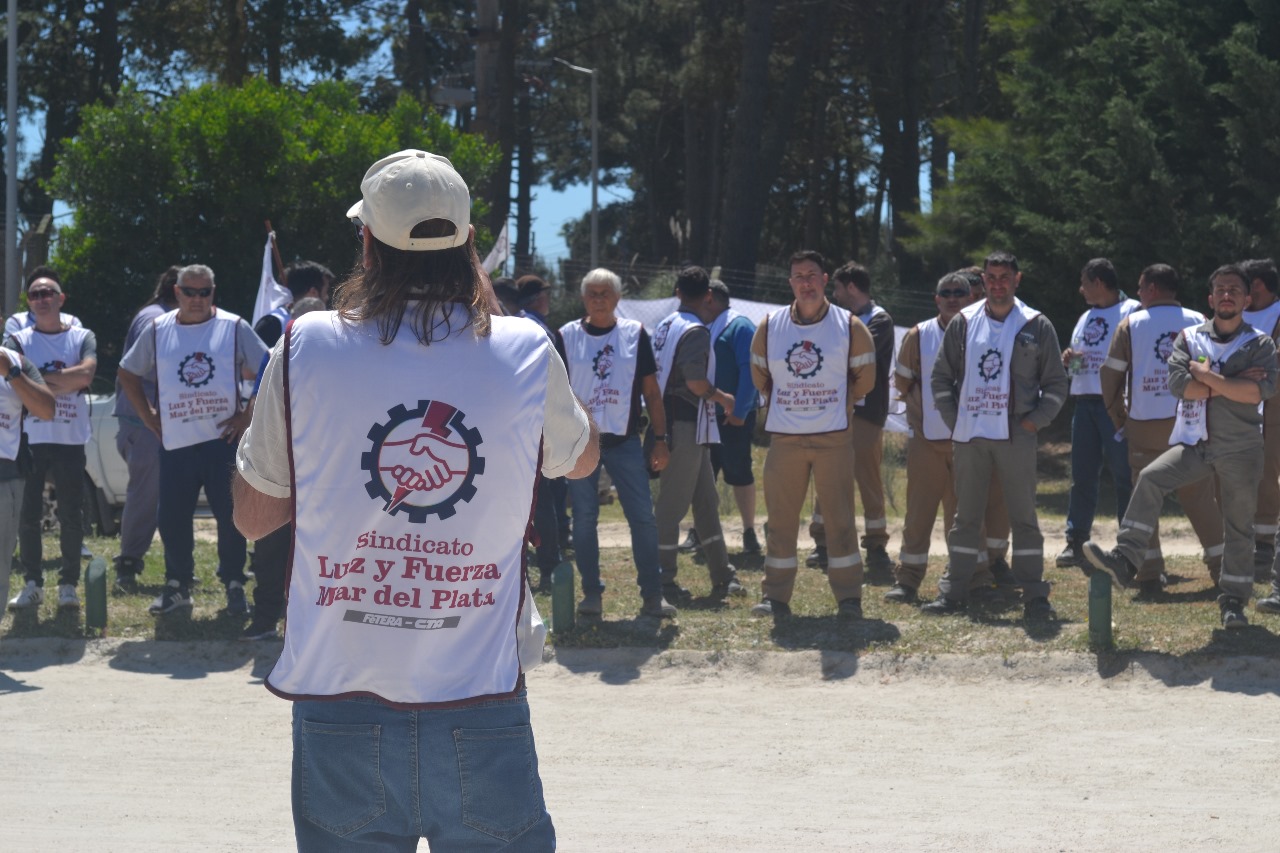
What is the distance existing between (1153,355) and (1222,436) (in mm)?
1657

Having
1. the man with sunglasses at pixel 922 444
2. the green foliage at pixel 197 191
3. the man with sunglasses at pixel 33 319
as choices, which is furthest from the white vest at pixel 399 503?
the green foliage at pixel 197 191

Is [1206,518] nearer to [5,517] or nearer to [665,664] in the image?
[665,664]

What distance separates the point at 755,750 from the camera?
6.84m

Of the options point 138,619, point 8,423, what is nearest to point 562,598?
point 138,619

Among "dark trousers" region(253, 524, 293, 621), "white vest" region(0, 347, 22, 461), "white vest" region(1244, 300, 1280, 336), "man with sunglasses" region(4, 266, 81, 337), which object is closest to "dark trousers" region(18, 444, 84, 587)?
"man with sunglasses" region(4, 266, 81, 337)

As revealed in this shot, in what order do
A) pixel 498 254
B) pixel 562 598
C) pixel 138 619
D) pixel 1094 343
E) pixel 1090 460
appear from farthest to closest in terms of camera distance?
pixel 498 254
pixel 1090 460
pixel 1094 343
pixel 138 619
pixel 562 598

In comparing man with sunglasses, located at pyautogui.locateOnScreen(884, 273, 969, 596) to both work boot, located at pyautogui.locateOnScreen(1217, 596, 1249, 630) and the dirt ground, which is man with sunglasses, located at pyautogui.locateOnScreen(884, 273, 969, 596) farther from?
work boot, located at pyautogui.locateOnScreen(1217, 596, 1249, 630)

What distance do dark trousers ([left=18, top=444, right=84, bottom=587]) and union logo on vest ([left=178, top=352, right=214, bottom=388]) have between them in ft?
4.52

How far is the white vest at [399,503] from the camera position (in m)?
2.83

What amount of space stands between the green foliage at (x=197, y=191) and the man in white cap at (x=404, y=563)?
1670 centimetres

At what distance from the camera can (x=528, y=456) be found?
2953mm

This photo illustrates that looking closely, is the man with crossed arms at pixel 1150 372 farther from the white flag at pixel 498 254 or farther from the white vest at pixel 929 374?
the white flag at pixel 498 254

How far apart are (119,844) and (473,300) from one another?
3438mm

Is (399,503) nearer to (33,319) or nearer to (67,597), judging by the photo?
(67,597)
